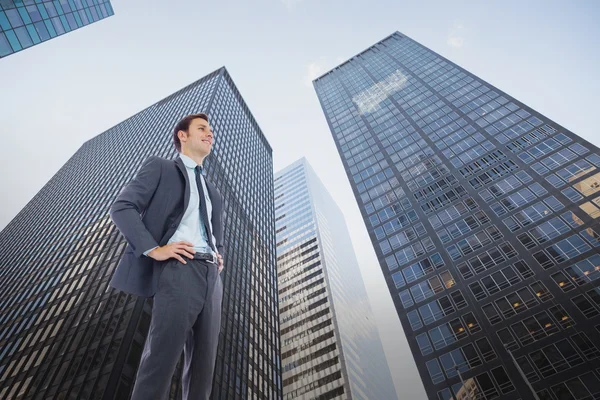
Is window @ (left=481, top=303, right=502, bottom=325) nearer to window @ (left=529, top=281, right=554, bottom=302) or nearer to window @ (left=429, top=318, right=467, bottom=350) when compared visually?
window @ (left=429, top=318, right=467, bottom=350)

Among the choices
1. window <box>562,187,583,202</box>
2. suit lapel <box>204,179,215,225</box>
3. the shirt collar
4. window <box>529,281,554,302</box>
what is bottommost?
suit lapel <box>204,179,215,225</box>

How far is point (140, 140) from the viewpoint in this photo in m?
78.8

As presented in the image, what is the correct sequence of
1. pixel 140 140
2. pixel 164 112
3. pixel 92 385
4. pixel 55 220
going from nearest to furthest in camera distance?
pixel 92 385
pixel 55 220
pixel 140 140
pixel 164 112

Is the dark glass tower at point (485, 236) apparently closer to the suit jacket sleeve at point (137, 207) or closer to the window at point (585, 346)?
the window at point (585, 346)

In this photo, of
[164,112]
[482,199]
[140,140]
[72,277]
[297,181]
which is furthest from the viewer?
[297,181]

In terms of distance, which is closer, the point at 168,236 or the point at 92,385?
the point at 168,236

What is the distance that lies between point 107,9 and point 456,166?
54.2 m

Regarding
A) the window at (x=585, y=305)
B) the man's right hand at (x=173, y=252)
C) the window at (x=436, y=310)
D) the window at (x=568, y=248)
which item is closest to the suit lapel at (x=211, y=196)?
the man's right hand at (x=173, y=252)

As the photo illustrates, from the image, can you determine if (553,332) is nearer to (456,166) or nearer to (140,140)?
(456,166)

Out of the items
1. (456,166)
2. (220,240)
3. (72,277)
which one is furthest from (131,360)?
(456,166)

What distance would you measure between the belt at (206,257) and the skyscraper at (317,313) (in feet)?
230

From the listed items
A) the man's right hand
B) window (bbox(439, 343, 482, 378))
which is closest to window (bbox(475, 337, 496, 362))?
window (bbox(439, 343, 482, 378))

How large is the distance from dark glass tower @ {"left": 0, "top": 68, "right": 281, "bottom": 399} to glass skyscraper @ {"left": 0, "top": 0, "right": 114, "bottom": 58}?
965 inches

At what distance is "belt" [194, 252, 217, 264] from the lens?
295 cm
